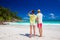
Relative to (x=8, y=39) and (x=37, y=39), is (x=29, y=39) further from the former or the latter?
(x=8, y=39)

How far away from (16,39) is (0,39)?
0.69 metres

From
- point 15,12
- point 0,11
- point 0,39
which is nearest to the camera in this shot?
point 0,39

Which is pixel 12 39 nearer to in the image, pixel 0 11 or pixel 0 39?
pixel 0 39

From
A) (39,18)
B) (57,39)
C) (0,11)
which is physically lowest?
(57,39)

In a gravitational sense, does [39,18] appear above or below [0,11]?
below

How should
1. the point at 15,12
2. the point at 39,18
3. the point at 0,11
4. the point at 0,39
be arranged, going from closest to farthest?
the point at 0,39
the point at 39,18
the point at 0,11
the point at 15,12

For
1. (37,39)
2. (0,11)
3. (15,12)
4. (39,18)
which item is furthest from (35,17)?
(15,12)

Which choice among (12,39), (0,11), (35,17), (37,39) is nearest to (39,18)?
(35,17)

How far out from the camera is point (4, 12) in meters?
44.7

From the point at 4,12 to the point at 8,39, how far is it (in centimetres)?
3696

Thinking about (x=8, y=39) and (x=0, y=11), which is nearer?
(x=8, y=39)

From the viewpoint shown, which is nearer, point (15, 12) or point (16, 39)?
point (16, 39)

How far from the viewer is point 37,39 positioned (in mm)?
8305

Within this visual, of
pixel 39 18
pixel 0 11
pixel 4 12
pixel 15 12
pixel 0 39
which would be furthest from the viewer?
pixel 15 12
